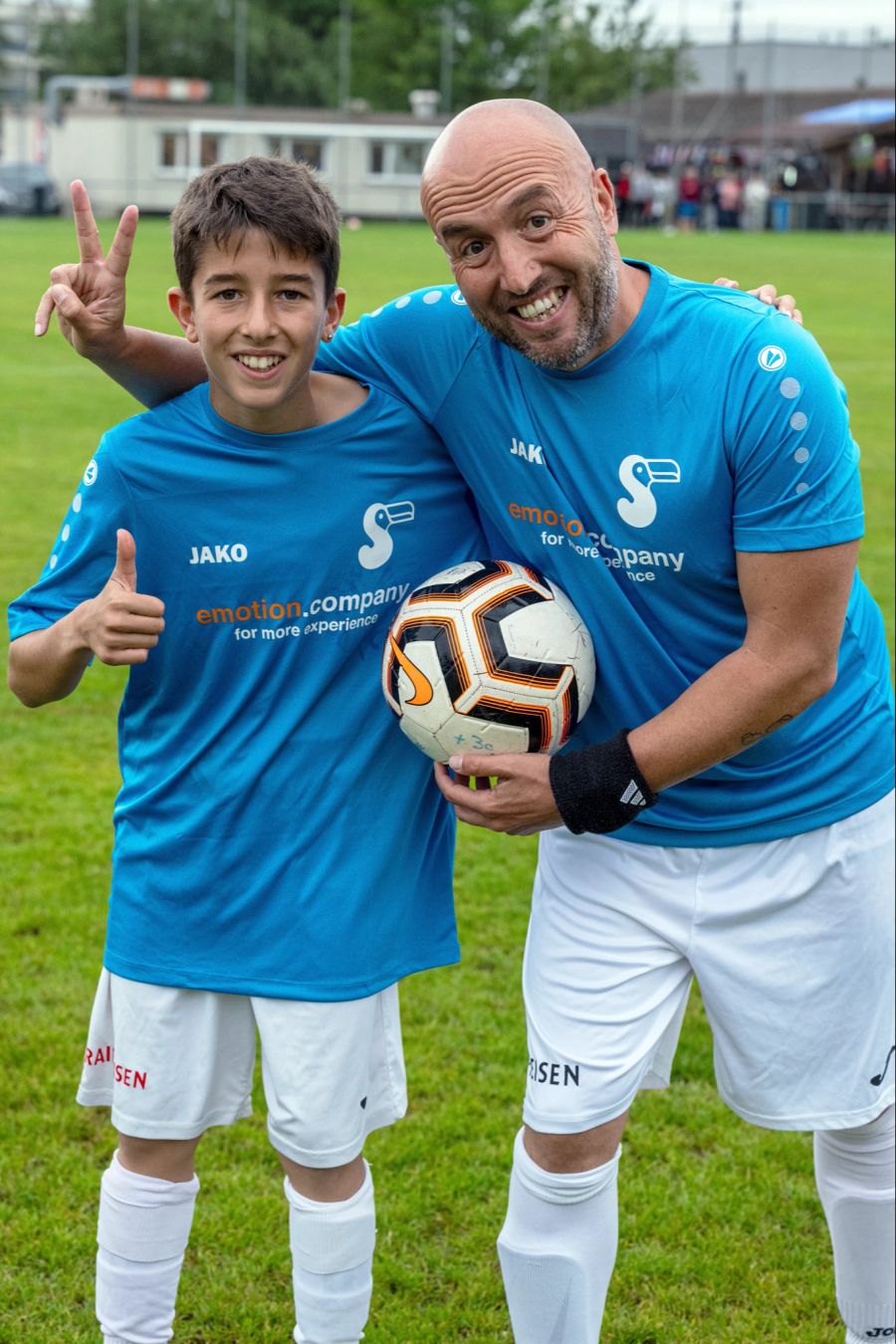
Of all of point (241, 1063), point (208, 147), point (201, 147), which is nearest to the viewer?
point (241, 1063)

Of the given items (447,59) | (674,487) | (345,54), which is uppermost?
(345,54)

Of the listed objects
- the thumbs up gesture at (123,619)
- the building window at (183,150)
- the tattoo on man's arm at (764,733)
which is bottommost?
the tattoo on man's arm at (764,733)

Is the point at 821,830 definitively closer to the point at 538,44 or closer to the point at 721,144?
A: the point at 721,144

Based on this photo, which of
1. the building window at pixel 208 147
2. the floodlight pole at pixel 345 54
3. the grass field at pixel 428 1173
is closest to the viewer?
the grass field at pixel 428 1173

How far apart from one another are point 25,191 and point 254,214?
43.8m

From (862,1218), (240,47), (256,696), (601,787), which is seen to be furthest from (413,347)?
(240,47)

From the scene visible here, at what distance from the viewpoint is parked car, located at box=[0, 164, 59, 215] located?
143ft

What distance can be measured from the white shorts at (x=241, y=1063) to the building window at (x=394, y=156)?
48.5 meters

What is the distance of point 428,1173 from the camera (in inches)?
150

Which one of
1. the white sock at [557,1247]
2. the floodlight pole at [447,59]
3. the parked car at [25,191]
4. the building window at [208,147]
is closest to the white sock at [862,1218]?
the white sock at [557,1247]

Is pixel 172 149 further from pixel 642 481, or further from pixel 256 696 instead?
pixel 642 481

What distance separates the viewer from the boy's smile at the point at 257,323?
2.73 metres

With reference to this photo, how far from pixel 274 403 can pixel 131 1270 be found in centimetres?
152

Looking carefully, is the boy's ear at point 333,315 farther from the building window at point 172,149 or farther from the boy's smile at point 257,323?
the building window at point 172,149
